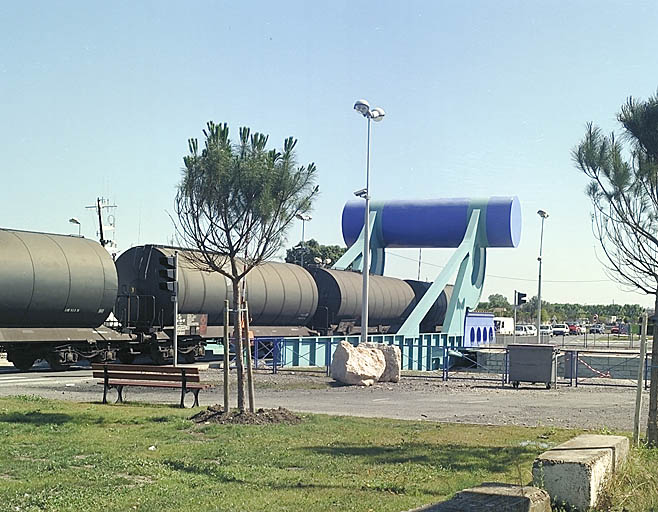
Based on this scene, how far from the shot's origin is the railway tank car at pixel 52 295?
23.9m

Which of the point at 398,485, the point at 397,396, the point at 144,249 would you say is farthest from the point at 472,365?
the point at 398,485

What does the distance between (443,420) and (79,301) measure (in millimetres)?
13801

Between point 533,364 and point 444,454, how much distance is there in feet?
42.4

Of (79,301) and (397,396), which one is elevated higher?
(79,301)

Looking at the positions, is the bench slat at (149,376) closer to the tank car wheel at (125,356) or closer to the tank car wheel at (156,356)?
the tank car wheel at (125,356)

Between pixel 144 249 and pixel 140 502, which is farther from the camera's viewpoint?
pixel 144 249

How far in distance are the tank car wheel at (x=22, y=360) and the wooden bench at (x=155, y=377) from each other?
9.41 metres

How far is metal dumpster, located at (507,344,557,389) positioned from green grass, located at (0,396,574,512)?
944 cm

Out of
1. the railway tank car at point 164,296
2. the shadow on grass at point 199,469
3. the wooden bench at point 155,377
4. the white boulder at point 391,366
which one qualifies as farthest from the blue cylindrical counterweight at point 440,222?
the shadow on grass at point 199,469

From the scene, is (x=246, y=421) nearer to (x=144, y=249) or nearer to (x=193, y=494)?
(x=193, y=494)

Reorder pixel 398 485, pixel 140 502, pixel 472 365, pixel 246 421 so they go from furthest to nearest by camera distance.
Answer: pixel 472 365 → pixel 246 421 → pixel 398 485 → pixel 140 502

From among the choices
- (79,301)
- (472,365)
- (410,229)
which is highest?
(410,229)

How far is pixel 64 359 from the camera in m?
26.5

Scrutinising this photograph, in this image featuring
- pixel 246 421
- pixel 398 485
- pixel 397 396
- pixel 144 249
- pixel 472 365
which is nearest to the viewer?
pixel 398 485
